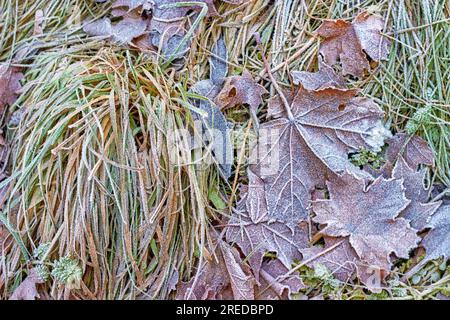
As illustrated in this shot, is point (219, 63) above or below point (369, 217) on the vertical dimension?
above

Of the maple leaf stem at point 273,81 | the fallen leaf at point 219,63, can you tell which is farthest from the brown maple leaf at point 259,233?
the fallen leaf at point 219,63

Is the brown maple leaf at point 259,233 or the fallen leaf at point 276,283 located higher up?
the brown maple leaf at point 259,233

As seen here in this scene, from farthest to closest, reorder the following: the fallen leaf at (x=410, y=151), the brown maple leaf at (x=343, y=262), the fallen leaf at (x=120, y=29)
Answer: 1. the fallen leaf at (x=120, y=29)
2. the fallen leaf at (x=410, y=151)
3. the brown maple leaf at (x=343, y=262)

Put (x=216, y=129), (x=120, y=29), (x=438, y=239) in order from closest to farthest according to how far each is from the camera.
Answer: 1. (x=438, y=239)
2. (x=216, y=129)
3. (x=120, y=29)

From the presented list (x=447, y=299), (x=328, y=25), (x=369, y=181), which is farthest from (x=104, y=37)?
(x=447, y=299)

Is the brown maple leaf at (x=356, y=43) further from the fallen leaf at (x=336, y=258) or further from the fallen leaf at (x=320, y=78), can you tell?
the fallen leaf at (x=336, y=258)

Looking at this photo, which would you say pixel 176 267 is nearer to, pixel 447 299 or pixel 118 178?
pixel 118 178

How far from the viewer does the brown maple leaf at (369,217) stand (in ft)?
4.63

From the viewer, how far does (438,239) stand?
1425mm

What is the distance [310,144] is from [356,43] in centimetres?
40

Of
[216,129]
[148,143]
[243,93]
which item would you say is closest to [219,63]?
[243,93]

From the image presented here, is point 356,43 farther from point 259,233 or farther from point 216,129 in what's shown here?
point 259,233

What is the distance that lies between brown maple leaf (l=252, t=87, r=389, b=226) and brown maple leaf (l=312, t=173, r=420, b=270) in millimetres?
59

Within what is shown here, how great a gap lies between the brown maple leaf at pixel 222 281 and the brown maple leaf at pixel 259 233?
4 cm
